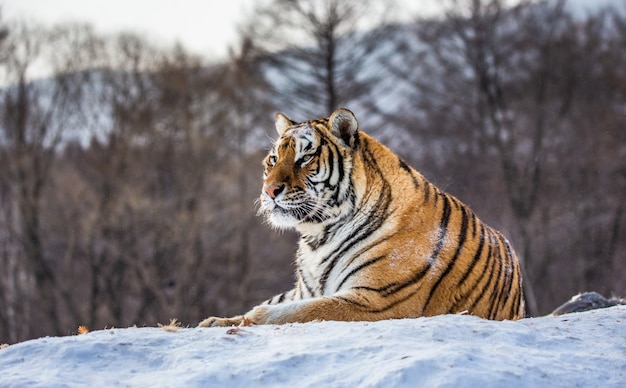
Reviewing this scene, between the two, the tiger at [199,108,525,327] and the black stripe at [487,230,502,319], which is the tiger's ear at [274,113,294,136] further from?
the black stripe at [487,230,502,319]

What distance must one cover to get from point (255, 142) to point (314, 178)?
21940mm

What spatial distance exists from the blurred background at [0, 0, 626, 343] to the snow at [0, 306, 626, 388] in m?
21.2

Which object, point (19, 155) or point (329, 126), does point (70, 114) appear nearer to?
point (19, 155)

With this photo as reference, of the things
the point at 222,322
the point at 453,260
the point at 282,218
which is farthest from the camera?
the point at 282,218

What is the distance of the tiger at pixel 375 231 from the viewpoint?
477 cm

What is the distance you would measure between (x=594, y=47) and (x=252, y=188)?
1434 cm

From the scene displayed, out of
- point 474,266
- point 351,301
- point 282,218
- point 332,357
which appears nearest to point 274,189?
point 282,218

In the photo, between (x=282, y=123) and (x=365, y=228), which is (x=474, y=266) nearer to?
(x=365, y=228)

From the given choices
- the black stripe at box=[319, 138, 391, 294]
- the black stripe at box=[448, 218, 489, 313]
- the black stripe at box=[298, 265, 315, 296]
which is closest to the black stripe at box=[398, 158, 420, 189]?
the black stripe at box=[319, 138, 391, 294]

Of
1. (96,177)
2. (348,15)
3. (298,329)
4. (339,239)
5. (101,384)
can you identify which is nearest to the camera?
(101,384)

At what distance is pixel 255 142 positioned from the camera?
2694 cm

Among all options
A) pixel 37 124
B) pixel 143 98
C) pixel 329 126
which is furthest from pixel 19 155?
pixel 329 126

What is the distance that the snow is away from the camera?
3.12 meters

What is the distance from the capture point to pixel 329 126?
5.25 metres
